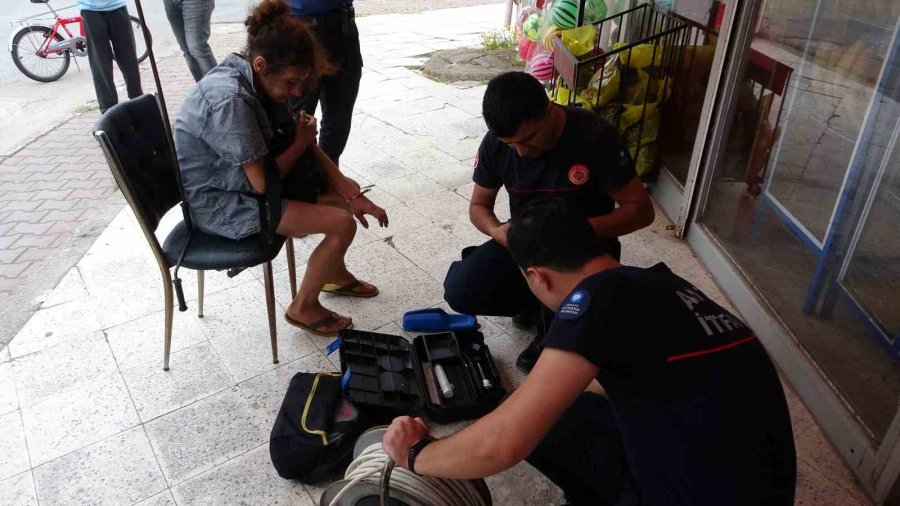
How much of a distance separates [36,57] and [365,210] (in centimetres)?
559

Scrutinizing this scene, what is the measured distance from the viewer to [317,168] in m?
2.60

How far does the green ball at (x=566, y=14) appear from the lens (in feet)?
13.9

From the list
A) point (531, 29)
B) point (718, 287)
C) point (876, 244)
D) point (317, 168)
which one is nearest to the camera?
point (876, 244)

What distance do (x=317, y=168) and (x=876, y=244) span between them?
2.13 m

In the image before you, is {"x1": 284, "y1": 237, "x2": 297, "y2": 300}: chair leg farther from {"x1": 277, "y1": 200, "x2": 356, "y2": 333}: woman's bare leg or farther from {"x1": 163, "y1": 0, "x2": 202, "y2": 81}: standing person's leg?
{"x1": 163, "y1": 0, "x2": 202, "y2": 81}: standing person's leg

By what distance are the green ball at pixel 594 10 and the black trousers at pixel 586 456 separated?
3.44m

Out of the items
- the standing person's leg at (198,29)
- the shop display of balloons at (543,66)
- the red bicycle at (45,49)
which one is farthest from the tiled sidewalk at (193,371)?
the red bicycle at (45,49)

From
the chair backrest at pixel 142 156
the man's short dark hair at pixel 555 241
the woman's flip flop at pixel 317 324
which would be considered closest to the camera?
the man's short dark hair at pixel 555 241

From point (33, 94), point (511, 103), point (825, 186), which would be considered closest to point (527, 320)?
point (511, 103)

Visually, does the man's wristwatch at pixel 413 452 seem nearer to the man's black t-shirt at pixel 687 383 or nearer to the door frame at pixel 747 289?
the man's black t-shirt at pixel 687 383

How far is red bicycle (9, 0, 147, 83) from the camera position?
6.12m

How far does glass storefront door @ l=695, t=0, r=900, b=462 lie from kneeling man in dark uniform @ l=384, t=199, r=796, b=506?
1063 mm

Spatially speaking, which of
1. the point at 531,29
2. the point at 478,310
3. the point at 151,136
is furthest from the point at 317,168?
the point at 531,29

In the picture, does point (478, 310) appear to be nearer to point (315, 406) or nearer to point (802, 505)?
point (315, 406)
